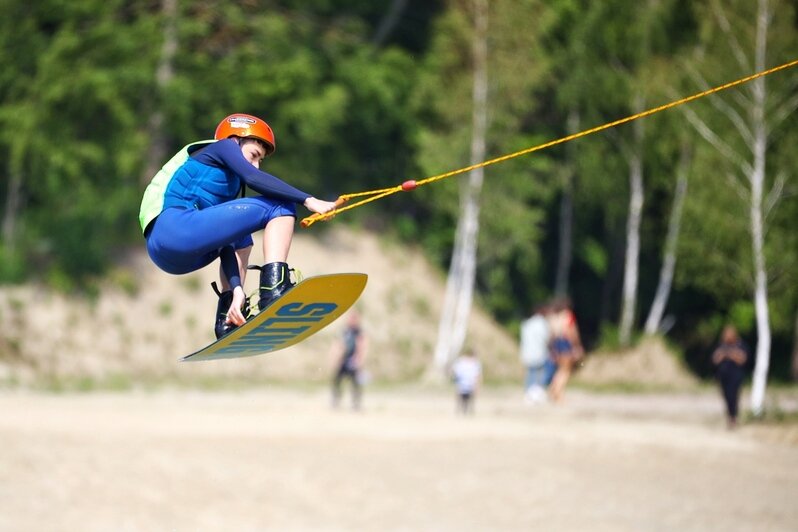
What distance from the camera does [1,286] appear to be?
33781 mm

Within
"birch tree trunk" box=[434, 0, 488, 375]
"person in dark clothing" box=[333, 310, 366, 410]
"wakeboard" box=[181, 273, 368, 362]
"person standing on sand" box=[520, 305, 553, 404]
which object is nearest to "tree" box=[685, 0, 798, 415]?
"person standing on sand" box=[520, 305, 553, 404]

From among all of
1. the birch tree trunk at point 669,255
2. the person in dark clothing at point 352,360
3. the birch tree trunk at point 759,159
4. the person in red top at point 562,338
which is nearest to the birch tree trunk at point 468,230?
the birch tree trunk at point 669,255

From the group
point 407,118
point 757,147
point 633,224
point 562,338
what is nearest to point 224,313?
point 562,338

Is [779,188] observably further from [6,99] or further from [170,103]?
[6,99]

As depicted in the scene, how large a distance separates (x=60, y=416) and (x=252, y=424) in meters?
3.31

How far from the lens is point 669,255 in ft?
132

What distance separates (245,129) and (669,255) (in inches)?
1319

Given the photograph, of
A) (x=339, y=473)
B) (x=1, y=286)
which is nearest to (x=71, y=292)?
(x=1, y=286)

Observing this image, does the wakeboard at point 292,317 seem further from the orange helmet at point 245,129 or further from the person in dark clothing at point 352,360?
the person in dark clothing at point 352,360

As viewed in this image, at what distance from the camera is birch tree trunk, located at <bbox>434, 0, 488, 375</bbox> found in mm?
36594

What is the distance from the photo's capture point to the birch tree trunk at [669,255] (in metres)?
38.0

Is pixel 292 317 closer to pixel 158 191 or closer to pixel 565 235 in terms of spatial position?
pixel 158 191

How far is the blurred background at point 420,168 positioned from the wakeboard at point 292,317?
1934cm

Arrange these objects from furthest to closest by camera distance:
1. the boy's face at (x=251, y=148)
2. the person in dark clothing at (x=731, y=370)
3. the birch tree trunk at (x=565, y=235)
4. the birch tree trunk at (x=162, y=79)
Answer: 1. the birch tree trunk at (x=565, y=235)
2. the birch tree trunk at (x=162, y=79)
3. the person in dark clothing at (x=731, y=370)
4. the boy's face at (x=251, y=148)
